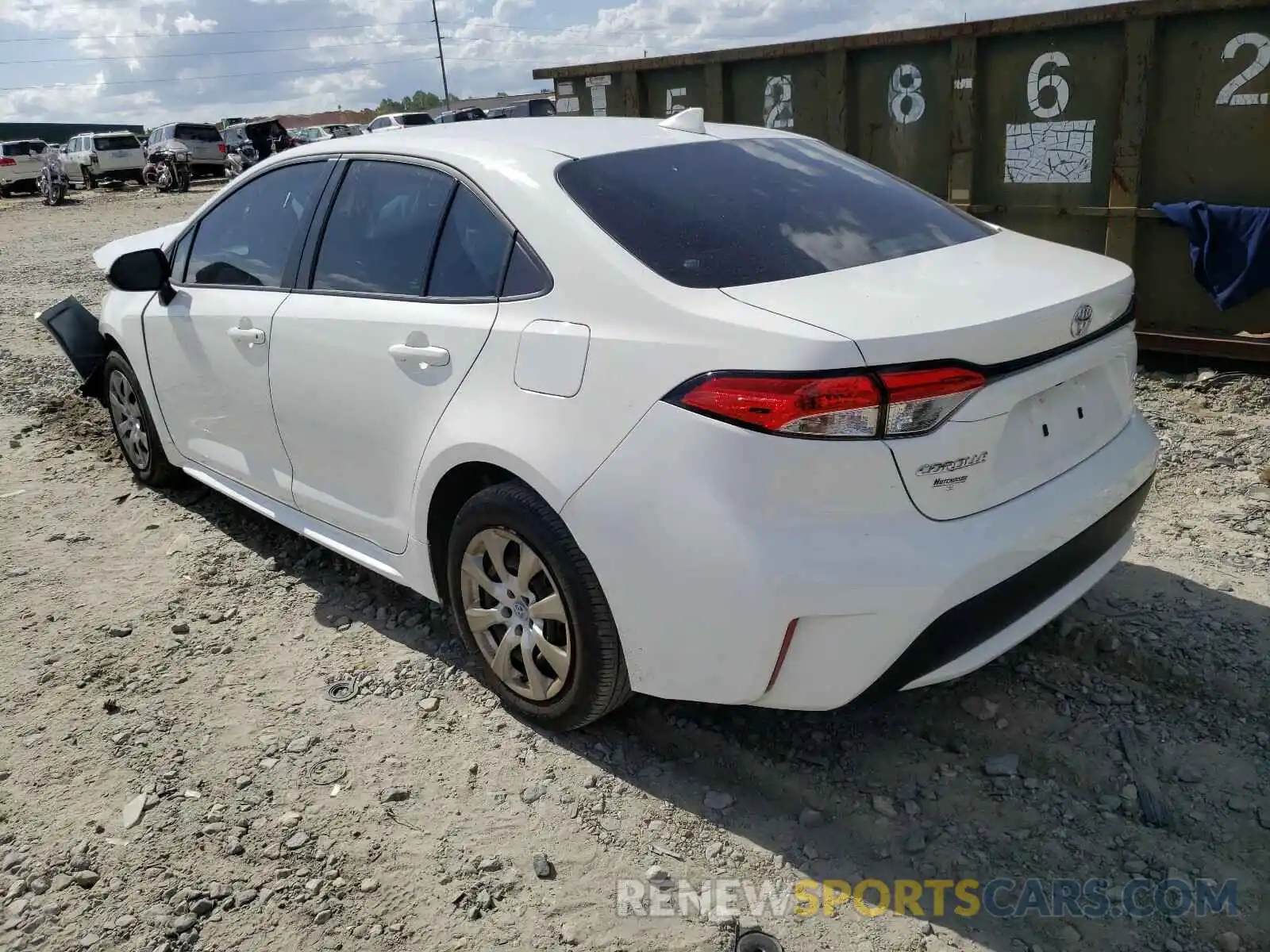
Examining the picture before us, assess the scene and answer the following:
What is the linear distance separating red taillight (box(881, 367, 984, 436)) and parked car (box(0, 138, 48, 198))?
36.6 metres

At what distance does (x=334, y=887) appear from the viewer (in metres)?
2.51

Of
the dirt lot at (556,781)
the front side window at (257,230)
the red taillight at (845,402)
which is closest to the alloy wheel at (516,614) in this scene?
the dirt lot at (556,781)

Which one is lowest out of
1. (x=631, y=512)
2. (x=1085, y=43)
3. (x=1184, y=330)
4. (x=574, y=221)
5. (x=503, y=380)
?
(x=1184, y=330)

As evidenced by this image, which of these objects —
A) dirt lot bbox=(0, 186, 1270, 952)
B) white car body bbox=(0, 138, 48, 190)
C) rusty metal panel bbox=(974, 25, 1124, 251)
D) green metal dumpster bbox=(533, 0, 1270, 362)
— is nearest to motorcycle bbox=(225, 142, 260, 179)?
white car body bbox=(0, 138, 48, 190)

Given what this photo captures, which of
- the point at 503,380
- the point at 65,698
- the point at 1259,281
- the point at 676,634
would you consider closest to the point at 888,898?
the point at 676,634

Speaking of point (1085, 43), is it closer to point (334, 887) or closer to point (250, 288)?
point (250, 288)

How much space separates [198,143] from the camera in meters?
30.0

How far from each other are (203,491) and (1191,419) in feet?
16.4

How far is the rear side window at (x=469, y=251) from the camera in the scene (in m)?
2.83

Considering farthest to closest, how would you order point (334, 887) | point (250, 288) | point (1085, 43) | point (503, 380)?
point (1085, 43), point (250, 288), point (503, 380), point (334, 887)

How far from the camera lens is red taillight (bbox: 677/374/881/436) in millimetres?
2152

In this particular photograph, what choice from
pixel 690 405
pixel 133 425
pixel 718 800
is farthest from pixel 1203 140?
pixel 133 425

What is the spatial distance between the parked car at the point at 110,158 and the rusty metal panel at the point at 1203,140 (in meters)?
33.1

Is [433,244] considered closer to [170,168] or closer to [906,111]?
[906,111]
